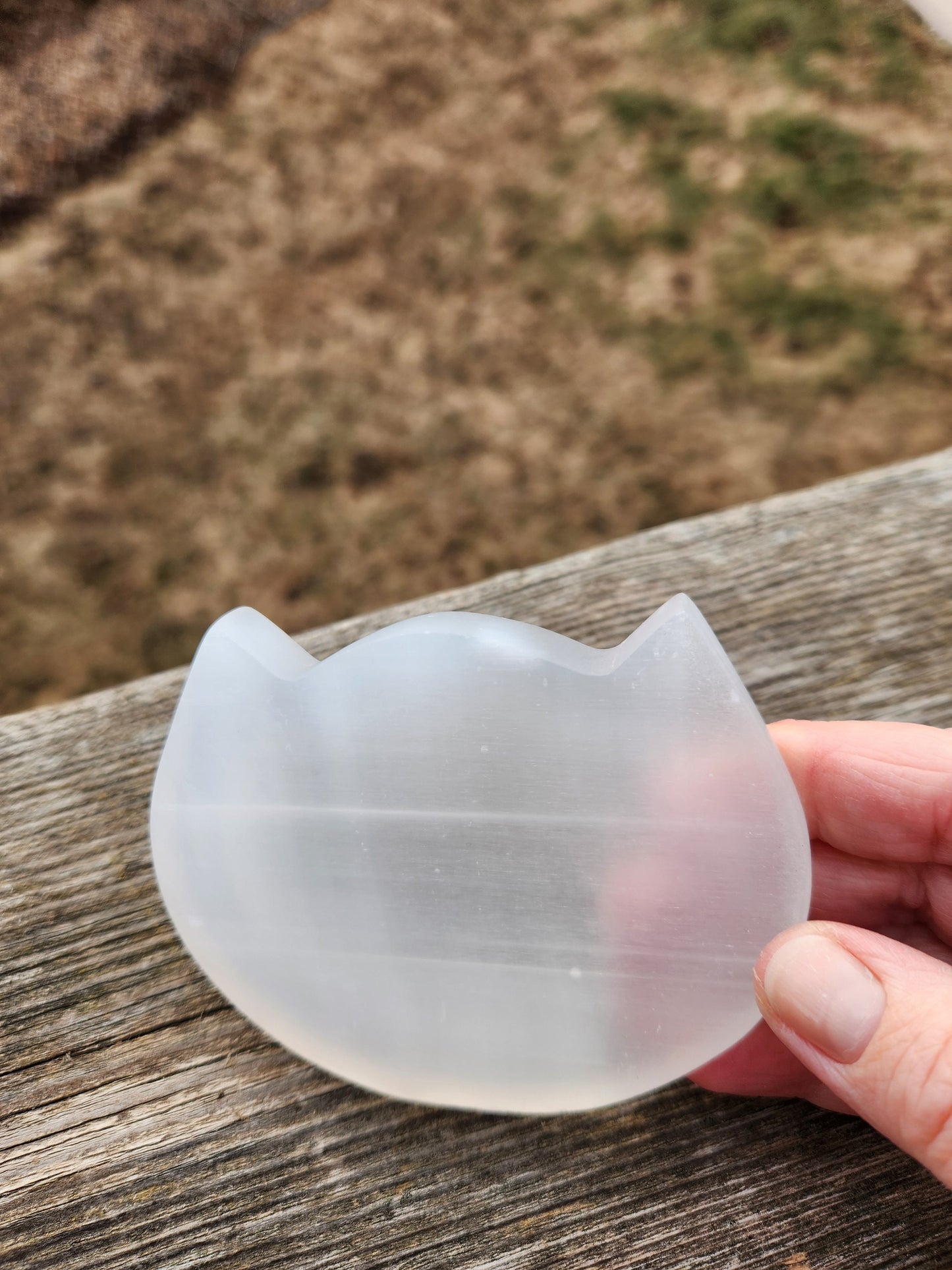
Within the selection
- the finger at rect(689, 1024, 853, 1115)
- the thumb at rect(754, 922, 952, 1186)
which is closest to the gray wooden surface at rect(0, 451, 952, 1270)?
the finger at rect(689, 1024, 853, 1115)

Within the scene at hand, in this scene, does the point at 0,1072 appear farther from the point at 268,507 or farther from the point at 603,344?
the point at 603,344

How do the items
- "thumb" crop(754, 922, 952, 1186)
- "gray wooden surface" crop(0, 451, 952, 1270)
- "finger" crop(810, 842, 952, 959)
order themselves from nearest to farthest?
1. "thumb" crop(754, 922, 952, 1186)
2. "gray wooden surface" crop(0, 451, 952, 1270)
3. "finger" crop(810, 842, 952, 959)

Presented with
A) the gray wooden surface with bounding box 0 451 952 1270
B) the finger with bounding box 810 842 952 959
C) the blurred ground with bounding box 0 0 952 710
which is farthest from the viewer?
the blurred ground with bounding box 0 0 952 710

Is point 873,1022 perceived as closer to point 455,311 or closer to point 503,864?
point 503,864

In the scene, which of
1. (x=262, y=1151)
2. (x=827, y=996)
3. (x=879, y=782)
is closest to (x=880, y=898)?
(x=879, y=782)

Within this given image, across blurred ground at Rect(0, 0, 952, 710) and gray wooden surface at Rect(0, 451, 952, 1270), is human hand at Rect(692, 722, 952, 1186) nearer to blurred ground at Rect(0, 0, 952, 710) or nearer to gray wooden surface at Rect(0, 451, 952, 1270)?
gray wooden surface at Rect(0, 451, 952, 1270)

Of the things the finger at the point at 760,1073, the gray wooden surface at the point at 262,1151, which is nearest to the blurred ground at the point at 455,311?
the gray wooden surface at the point at 262,1151

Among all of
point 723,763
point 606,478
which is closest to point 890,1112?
point 723,763
